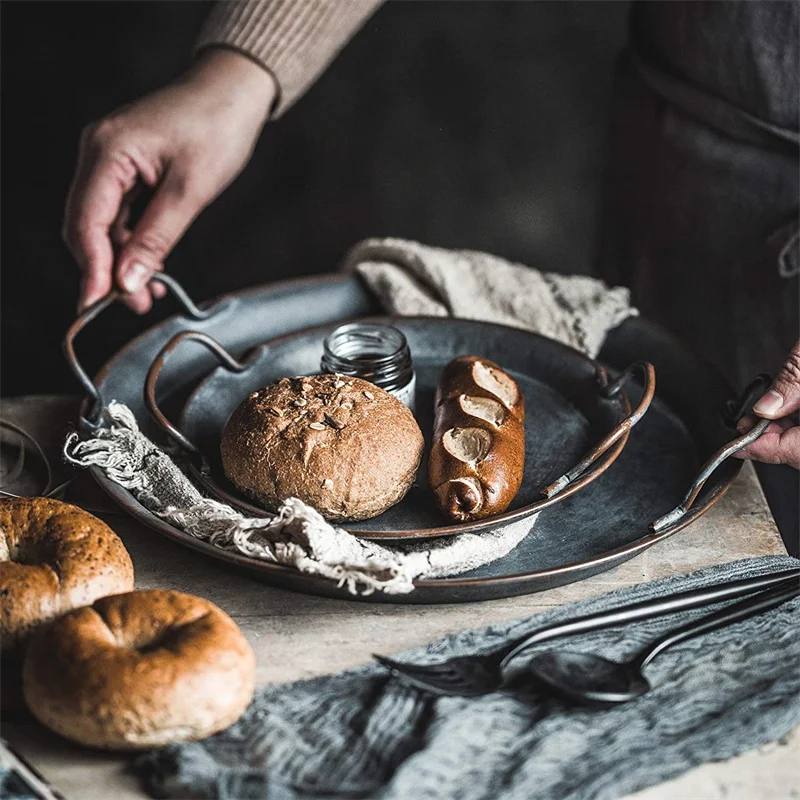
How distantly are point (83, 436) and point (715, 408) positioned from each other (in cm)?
73

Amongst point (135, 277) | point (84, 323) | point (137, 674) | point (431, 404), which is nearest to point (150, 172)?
point (135, 277)

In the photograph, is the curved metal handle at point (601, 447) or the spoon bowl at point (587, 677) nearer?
the spoon bowl at point (587, 677)

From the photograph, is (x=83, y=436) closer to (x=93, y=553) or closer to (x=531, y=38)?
(x=93, y=553)

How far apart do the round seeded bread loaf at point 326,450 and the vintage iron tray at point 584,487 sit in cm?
9

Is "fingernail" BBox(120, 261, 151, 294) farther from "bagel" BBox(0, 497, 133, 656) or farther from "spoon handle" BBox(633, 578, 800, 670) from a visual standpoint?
"spoon handle" BBox(633, 578, 800, 670)

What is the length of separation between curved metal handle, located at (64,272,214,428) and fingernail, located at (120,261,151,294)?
0.5 inches

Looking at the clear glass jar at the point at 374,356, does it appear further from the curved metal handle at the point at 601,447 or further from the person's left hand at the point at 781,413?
the person's left hand at the point at 781,413

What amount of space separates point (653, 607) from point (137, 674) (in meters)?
0.45

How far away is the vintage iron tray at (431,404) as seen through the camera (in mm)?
1015

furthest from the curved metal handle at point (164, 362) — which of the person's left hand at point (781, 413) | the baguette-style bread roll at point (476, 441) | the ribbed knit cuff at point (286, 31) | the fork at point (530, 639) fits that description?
the person's left hand at point (781, 413)

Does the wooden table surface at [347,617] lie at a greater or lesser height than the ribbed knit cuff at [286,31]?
lesser

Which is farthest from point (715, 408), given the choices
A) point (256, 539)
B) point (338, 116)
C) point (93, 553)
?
point (338, 116)

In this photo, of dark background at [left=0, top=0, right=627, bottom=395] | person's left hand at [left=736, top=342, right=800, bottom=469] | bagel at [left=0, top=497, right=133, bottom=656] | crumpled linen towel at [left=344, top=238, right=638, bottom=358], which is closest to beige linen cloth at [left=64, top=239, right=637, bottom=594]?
crumpled linen towel at [left=344, top=238, right=638, bottom=358]

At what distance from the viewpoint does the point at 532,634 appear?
0.85 meters
